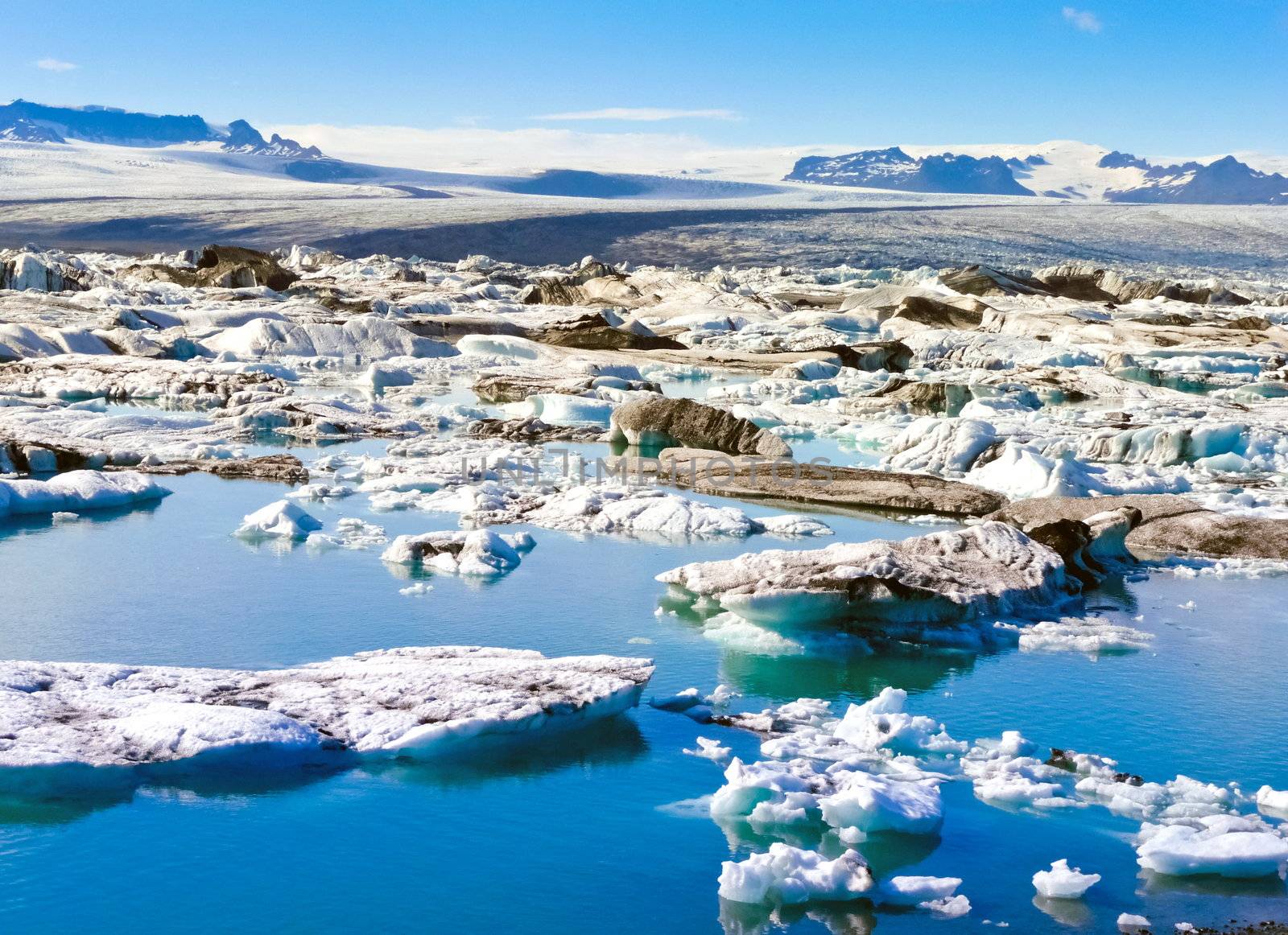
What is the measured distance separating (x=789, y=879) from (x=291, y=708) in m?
1.88

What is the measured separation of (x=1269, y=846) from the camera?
3789mm

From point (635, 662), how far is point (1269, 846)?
2241mm

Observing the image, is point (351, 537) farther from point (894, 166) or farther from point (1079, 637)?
point (894, 166)

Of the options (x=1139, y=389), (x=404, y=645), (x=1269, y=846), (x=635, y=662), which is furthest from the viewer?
(x=1139, y=389)

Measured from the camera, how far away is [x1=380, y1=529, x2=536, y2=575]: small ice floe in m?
7.21

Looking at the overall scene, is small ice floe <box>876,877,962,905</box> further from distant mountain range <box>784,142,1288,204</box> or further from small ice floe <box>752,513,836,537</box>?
distant mountain range <box>784,142,1288,204</box>

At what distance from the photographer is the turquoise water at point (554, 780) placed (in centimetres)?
360

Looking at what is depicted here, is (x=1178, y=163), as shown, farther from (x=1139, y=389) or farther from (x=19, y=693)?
(x=19, y=693)

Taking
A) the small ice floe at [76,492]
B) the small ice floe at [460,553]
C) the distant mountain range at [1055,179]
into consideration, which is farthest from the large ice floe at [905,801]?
the distant mountain range at [1055,179]

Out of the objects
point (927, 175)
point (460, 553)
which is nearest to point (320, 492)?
point (460, 553)

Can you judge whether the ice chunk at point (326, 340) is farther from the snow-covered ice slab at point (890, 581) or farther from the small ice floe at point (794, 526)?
the snow-covered ice slab at point (890, 581)

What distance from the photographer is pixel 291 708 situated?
4523 millimetres

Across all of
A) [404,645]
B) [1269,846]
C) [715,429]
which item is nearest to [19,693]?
[404,645]

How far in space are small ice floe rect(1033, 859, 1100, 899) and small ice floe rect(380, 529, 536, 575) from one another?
4020mm
